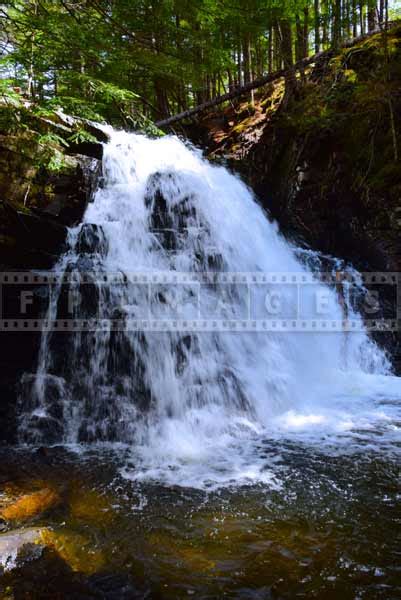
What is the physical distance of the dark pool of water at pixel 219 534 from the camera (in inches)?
91.4

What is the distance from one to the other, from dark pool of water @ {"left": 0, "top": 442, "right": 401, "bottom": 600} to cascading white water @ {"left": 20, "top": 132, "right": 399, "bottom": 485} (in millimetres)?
489

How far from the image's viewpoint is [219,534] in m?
2.85

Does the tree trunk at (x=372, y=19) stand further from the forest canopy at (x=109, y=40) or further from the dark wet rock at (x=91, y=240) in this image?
the dark wet rock at (x=91, y=240)

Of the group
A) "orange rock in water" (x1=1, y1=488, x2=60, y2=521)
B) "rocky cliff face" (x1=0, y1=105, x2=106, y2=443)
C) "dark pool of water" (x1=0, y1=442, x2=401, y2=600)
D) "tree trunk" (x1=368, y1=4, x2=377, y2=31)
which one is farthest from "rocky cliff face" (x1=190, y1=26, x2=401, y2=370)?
"orange rock in water" (x1=1, y1=488, x2=60, y2=521)

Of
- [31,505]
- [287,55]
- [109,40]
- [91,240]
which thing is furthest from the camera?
[287,55]

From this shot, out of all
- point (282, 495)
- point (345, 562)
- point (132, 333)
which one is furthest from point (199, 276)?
point (345, 562)

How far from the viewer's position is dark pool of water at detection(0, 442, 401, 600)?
2.32 meters

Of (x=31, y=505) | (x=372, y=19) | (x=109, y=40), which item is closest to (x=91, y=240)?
(x=109, y=40)

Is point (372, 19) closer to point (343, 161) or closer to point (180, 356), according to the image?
point (343, 161)

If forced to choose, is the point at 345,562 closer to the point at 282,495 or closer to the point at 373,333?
the point at 282,495

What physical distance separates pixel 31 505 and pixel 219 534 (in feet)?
5.05

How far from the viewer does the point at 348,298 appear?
26.4 ft

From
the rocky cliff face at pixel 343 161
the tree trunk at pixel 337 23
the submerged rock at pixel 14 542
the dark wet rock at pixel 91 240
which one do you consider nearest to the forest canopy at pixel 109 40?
the tree trunk at pixel 337 23

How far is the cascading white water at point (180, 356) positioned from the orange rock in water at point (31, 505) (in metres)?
0.90
